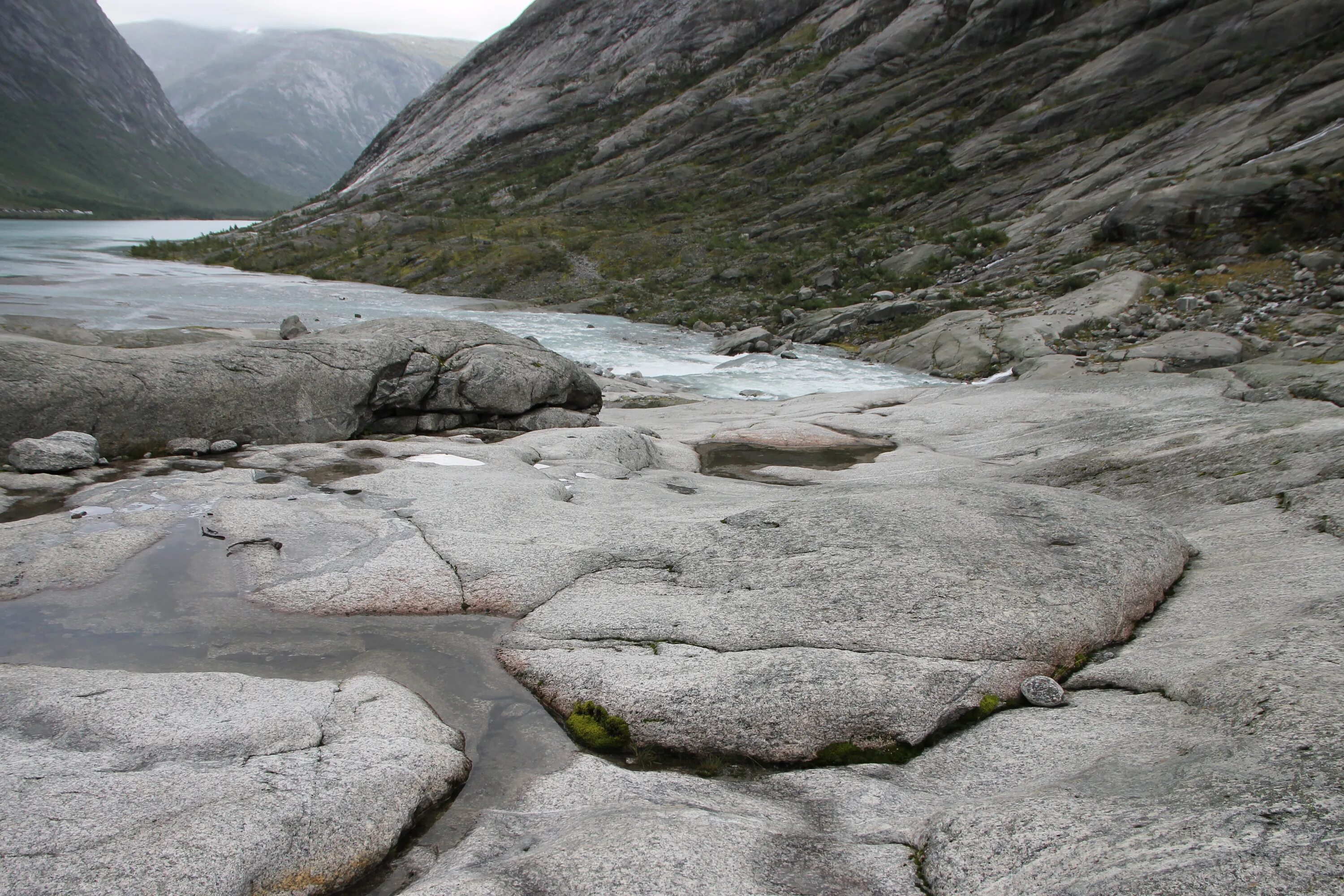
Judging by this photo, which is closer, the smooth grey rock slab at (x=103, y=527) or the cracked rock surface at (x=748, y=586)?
the cracked rock surface at (x=748, y=586)

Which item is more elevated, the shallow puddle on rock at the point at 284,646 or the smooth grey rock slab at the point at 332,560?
the smooth grey rock slab at the point at 332,560

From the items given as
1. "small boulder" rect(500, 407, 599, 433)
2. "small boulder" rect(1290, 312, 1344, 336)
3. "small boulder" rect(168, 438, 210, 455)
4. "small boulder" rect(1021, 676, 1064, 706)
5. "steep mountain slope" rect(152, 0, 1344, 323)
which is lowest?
"small boulder" rect(500, 407, 599, 433)

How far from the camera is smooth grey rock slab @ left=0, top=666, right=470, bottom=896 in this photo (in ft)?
16.3

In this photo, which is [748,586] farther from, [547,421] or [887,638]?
[547,421]

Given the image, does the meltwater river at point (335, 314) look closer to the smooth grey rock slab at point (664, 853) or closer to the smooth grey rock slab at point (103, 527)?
the smooth grey rock slab at point (103, 527)

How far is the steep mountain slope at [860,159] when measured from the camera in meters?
42.5

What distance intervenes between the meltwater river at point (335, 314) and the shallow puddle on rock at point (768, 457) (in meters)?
12.3

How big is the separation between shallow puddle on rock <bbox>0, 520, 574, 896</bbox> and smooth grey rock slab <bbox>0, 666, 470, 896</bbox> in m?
0.44

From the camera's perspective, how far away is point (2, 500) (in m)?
12.1

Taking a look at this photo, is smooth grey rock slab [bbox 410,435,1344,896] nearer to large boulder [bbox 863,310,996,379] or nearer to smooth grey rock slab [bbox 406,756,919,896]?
smooth grey rock slab [bbox 406,756,919,896]

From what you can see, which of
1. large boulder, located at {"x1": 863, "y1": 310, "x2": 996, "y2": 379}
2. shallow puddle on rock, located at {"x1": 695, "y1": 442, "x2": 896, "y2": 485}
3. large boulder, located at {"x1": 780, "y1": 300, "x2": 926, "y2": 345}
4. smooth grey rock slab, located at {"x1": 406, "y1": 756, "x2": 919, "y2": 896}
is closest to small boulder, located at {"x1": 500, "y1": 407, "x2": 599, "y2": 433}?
shallow puddle on rock, located at {"x1": 695, "y1": 442, "x2": 896, "y2": 485}

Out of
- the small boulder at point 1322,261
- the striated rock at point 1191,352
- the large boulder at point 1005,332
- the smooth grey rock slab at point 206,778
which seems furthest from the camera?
the large boulder at point 1005,332

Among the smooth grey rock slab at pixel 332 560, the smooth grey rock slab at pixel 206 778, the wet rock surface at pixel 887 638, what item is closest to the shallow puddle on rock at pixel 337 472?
the wet rock surface at pixel 887 638

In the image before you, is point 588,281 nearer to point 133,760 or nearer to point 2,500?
point 2,500
